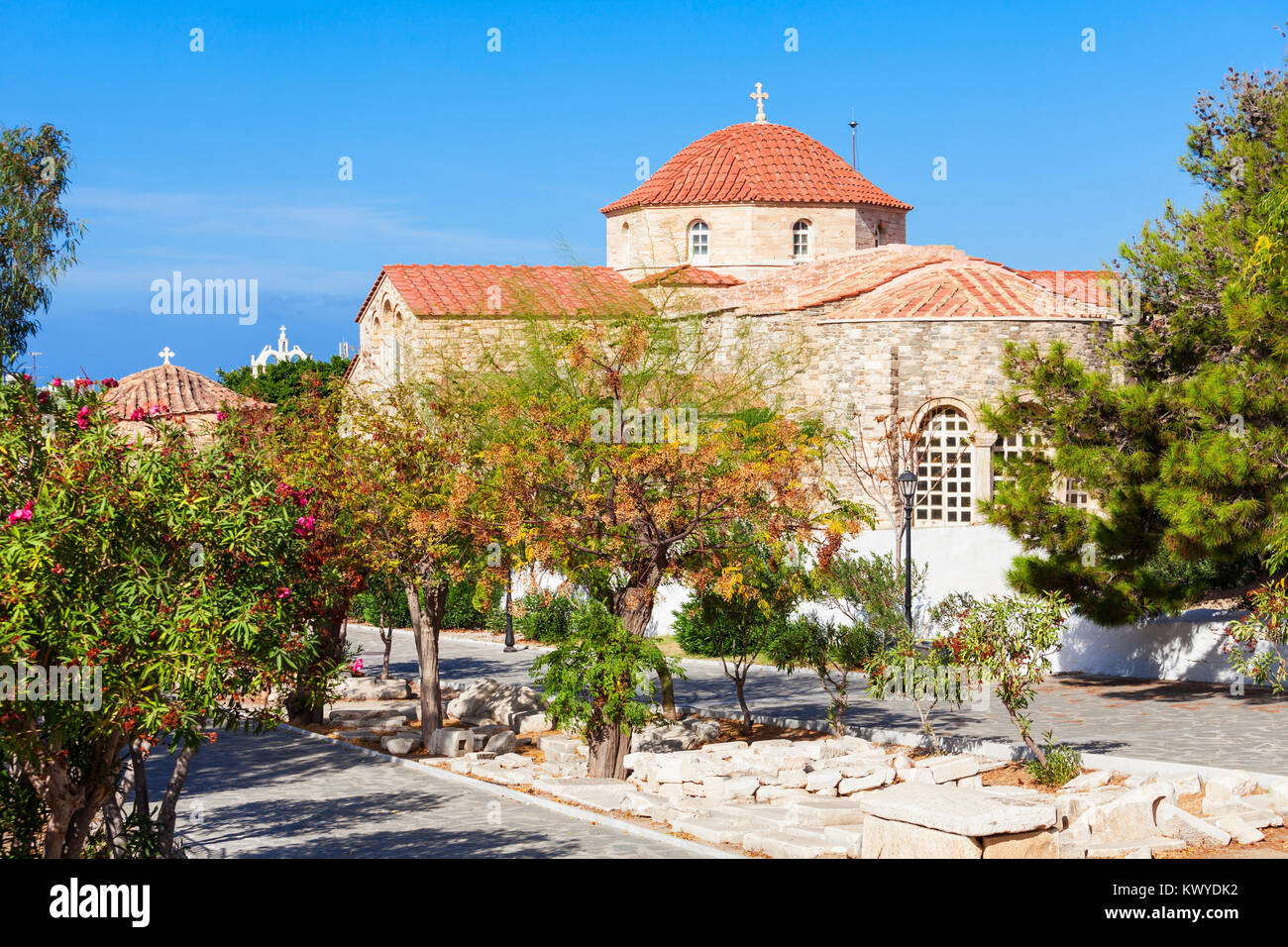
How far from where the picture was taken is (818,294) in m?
32.6

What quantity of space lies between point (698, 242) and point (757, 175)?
2798 millimetres

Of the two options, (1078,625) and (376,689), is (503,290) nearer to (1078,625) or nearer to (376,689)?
(376,689)

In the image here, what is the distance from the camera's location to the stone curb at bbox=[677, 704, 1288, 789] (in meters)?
12.6

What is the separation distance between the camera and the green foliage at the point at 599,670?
13.9 meters

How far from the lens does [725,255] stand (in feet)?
131

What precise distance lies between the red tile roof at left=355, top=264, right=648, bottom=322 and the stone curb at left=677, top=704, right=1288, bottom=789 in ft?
58.0

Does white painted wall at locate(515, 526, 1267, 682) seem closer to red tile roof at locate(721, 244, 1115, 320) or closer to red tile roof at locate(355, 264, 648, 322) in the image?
red tile roof at locate(721, 244, 1115, 320)

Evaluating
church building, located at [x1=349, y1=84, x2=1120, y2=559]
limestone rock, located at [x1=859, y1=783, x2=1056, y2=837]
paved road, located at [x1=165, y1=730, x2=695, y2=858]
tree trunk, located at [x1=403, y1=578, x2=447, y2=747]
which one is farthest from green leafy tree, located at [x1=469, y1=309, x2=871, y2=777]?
church building, located at [x1=349, y1=84, x2=1120, y2=559]

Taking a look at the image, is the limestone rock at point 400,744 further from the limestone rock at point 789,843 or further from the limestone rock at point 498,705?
the limestone rock at point 789,843

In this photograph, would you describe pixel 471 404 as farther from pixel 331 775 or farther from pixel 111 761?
pixel 111 761

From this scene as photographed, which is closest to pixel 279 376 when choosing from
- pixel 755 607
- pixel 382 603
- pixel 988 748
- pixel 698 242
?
pixel 698 242

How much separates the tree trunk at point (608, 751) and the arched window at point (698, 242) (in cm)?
2739

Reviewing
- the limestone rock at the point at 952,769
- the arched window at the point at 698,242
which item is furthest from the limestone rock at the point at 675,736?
the arched window at the point at 698,242
